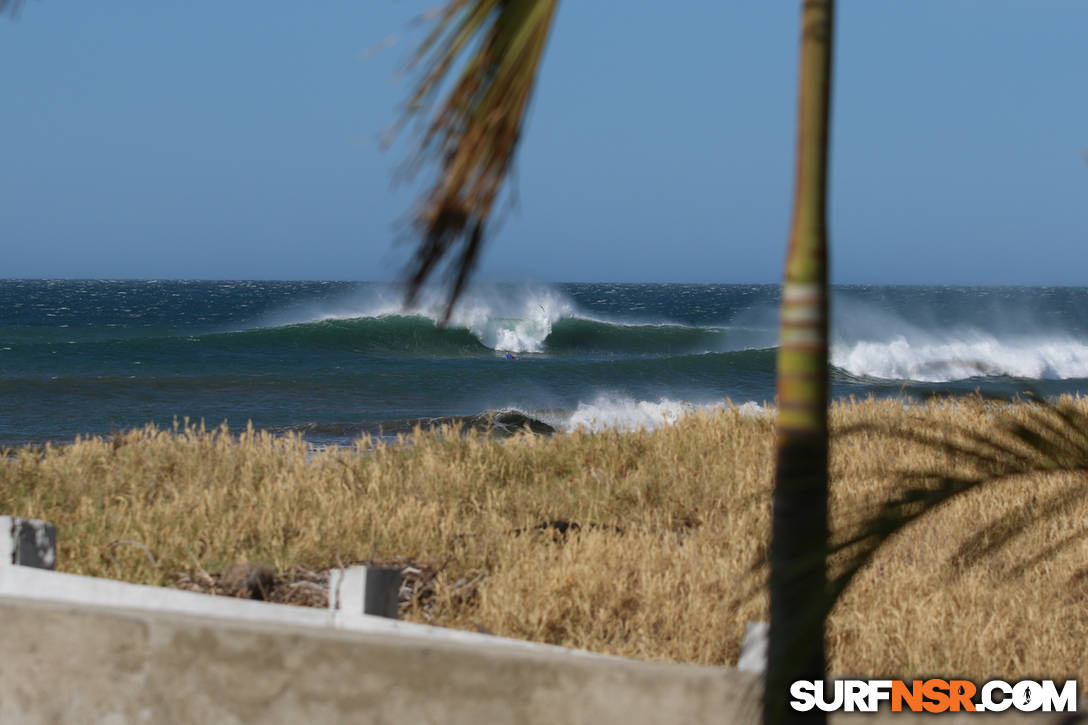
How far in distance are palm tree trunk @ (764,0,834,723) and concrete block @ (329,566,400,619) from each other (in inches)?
61.3

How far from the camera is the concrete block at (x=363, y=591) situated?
3.31 metres

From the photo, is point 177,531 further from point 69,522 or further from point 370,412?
point 370,412

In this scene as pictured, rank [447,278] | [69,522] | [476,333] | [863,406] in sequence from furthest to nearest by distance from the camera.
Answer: [476,333]
[863,406]
[69,522]
[447,278]

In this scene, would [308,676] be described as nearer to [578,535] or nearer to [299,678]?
[299,678]

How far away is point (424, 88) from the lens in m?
1.83

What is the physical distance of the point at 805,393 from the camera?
6.81 feet

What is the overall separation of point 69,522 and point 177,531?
0.93m

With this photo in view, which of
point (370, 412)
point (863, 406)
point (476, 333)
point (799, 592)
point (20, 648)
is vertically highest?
point (476, 333)

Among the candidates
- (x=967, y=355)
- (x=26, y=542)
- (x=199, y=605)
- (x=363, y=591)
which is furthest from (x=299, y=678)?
(x=967, y=355)

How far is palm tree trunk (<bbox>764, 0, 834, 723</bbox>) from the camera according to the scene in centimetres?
207

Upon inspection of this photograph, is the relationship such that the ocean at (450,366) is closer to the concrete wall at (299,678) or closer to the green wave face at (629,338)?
the green wave face at (629,338)

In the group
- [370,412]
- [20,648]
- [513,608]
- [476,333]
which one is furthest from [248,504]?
[476,333]

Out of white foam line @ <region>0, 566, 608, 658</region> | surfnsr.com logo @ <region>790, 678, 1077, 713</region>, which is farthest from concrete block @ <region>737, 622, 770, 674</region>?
white foam line @ <region>0, 566, 608, 658</region>

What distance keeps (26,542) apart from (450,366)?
28850 millimetres
